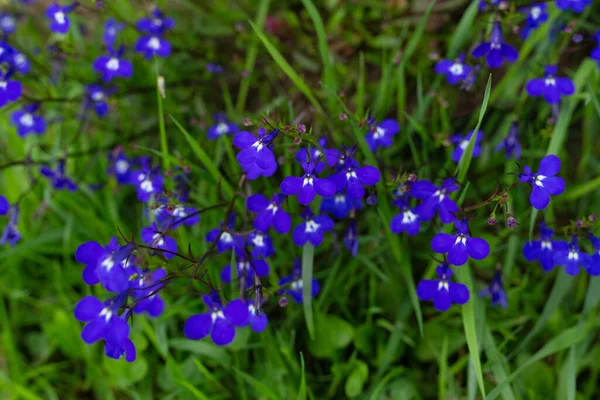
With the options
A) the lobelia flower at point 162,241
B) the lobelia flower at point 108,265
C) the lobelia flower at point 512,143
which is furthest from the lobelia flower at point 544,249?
the lobelia flower at point 108,265

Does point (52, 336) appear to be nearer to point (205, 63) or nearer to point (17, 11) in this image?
point (205, 63)

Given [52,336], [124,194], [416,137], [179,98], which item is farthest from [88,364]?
[416,137]

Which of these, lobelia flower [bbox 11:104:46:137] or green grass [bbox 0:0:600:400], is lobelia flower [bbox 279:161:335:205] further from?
lobelia flower [bbox 11:104:46:137]

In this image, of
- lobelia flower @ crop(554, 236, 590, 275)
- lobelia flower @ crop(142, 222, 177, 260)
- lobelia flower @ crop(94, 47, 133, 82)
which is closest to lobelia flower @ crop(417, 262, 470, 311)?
lobelia flower @ crop(554, 236, 590, 275)

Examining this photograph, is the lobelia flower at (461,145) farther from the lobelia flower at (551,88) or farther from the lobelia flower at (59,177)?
the lobelia flower at (59,177)

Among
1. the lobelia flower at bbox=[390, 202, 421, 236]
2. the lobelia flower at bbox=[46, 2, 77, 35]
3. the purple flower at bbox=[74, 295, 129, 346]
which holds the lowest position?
the purple flower at bbox=[74, 295, 129, 346]

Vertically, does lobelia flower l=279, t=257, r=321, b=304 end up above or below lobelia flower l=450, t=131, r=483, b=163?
below
